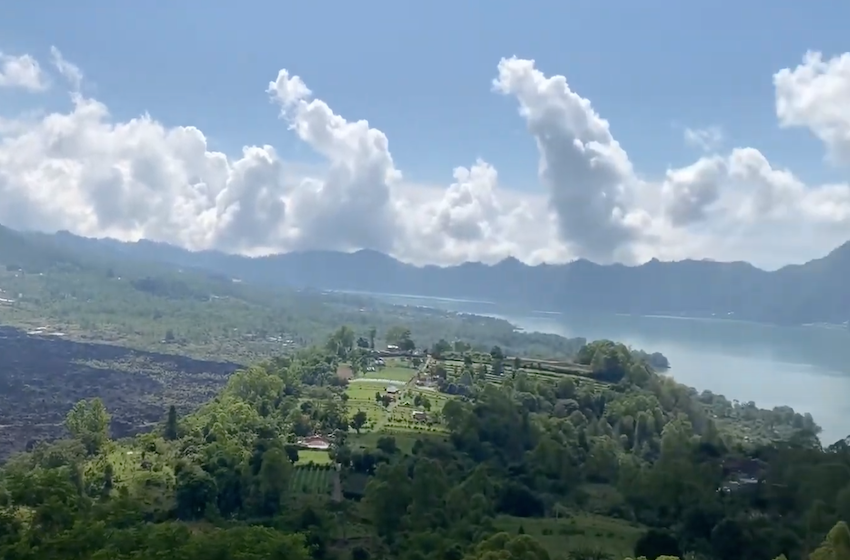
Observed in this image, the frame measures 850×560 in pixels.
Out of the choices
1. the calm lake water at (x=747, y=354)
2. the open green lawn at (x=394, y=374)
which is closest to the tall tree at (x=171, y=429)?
the open green lawn at (x=394, y=374)

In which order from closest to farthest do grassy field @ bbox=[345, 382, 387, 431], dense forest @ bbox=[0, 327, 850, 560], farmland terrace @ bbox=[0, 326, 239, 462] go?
dense forest @ bbox=[0, 327, 850, 560] → grassy field @ bbox=[345, 382, 387, 431] → farmland terrace @ bbox=[0, 326, 239, 462]

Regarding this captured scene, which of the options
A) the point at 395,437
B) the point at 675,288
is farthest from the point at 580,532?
the point at 675,288

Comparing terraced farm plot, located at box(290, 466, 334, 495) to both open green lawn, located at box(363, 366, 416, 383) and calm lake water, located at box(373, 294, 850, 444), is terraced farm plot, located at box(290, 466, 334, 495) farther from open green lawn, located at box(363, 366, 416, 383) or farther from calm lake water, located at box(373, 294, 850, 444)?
calm lake water, located at box(373, 294, 850, 444)

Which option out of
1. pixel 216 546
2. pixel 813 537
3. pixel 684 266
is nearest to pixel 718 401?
pixel 813 537

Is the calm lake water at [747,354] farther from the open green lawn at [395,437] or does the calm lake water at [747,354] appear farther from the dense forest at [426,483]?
the open green lawn at [395,437]

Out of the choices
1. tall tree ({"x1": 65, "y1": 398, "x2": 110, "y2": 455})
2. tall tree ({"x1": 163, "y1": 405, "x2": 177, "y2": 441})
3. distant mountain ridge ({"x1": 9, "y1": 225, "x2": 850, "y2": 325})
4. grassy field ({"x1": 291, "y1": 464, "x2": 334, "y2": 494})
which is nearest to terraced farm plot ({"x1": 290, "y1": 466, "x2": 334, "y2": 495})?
grassy field ({"x1": 291, "y1": 464, "x2": 334, "y2": 494})

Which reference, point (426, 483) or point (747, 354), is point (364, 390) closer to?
point (426, 483)

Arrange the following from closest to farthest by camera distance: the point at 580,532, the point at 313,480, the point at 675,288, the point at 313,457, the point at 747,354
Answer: the point at 580,532
the point at 313,480
the point at 313,457
the point at 747,354
the point at 675,288
